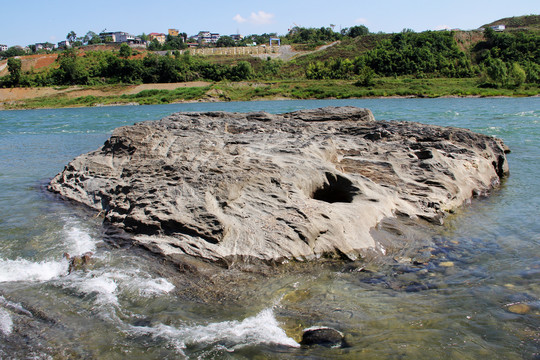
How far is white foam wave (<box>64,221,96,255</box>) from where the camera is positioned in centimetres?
589

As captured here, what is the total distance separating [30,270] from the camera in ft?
17.6

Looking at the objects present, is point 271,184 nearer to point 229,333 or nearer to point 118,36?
point 229,333

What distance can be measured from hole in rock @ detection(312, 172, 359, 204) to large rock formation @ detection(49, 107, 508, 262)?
0.06 feet

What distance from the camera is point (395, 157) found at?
9.34 meters

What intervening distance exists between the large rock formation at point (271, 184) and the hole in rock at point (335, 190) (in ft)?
0.06

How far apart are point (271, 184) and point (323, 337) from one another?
10.4 feet

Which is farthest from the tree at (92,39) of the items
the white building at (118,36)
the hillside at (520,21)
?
the hillside at (520,21)

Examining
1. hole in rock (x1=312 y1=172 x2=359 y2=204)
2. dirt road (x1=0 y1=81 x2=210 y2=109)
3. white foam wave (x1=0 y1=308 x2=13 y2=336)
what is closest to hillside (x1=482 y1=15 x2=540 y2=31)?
dirt road (x1=0 y1=81 x2=210 y2=109)

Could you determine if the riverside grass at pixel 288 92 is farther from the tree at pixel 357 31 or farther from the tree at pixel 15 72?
the tree at pixel 357 31

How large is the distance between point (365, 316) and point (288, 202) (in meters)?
2.39

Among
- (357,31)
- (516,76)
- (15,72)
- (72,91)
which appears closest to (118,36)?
(357,31)

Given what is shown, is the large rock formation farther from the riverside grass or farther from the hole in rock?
the riverside grass

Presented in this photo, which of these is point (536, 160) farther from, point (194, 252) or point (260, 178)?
point (194, 252)

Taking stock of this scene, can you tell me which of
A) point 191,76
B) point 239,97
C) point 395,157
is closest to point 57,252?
point 395,157
